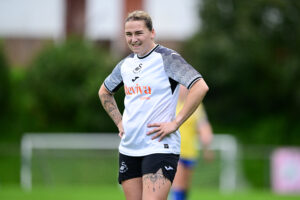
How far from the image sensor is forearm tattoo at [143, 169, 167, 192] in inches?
191

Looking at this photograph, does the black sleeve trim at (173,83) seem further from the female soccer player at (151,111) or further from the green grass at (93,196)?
the green grass at (93,196)

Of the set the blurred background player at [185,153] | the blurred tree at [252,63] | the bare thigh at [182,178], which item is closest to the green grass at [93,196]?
the blurred background player at [185,153]

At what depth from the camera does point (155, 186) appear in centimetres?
485

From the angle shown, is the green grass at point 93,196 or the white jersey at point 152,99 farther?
the green grass at point 93,196

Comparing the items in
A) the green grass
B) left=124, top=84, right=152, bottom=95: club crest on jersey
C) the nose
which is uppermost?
the nose

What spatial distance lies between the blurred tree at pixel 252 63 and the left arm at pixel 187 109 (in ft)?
60.4

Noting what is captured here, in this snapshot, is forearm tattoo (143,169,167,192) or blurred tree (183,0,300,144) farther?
blurred tree (183,0,300,144)

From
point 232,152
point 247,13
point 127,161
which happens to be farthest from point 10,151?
point 127,161

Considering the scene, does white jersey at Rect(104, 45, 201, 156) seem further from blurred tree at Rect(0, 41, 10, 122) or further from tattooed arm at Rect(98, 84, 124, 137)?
blurred tree at Rect(0, 41, 10, 122)

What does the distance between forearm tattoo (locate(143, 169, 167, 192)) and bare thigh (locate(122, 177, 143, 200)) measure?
202 millimetres

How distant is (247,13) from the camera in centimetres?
2314

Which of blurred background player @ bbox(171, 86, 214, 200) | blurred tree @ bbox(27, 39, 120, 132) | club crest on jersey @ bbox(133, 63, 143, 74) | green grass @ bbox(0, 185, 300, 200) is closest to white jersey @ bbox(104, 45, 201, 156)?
club crest on jersey @ bbox(133, 63, 143, 74)

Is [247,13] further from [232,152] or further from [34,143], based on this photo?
[34,143]

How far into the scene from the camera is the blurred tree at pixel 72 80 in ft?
78.2
